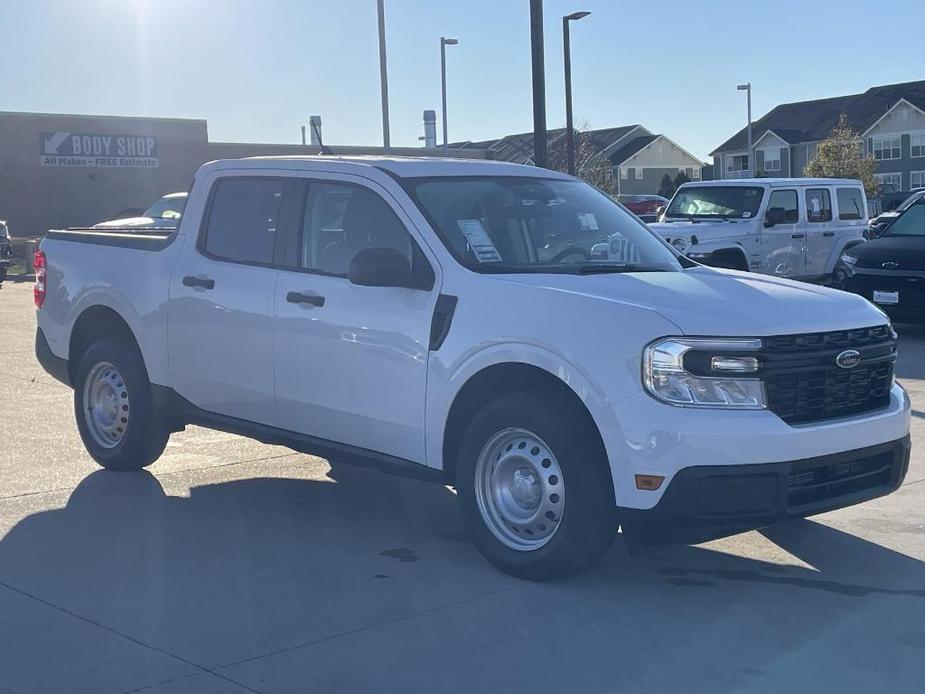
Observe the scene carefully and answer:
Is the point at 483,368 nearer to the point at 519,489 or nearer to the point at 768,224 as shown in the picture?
the point at 519,489

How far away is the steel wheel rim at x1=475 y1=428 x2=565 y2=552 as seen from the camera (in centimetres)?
549

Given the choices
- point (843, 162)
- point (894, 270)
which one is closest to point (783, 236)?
point (894, 270)

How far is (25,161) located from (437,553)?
46.1m

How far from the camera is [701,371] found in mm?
5121

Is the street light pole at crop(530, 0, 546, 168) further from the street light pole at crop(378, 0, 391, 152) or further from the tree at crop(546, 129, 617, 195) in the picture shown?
the tree at crop(546, 129, 617, 195)

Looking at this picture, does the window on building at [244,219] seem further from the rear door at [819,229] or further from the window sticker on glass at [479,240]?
the rear door at [819,229]

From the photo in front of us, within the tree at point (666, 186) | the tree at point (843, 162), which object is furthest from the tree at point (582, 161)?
the tree at point (666, 186)

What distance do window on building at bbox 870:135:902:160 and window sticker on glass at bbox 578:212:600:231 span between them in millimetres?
74959

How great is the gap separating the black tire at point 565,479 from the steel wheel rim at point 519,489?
0.04 metres

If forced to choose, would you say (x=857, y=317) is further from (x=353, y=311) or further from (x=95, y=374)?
(x=95, y=374)

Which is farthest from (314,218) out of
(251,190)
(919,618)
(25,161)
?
(25,161)

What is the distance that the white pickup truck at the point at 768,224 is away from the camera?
16.7 m

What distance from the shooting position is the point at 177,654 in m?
4.67

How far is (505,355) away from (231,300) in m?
2.02
